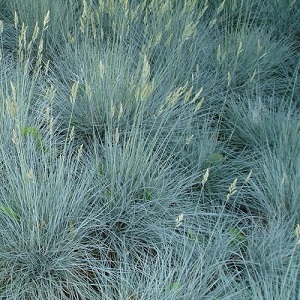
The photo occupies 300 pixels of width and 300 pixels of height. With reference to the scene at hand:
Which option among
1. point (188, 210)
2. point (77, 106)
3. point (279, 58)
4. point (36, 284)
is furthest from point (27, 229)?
point (279, 58)

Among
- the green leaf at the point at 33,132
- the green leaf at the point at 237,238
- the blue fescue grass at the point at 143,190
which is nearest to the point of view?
the blue fescue grass at the point at 143,190

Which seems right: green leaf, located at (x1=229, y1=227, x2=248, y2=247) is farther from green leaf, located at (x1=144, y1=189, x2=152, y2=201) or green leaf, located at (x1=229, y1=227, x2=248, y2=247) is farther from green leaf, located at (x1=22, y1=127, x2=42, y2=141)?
green leaf, located at (x1=22, y1=127, x2=42, y2=141)

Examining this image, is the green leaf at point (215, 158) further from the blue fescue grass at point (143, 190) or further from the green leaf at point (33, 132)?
the green leaf at point (33, 132)

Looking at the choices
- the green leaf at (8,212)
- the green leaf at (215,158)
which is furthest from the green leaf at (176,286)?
the green leaf at (215,158)

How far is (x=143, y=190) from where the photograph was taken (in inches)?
95.6

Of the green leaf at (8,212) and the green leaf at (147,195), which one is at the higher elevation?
the green leaf at (8,212)

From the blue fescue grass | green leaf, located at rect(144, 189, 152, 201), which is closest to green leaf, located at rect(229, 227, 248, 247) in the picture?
the blue fescue grass

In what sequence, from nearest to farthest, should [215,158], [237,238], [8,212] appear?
[8,212] < [237,238] < [215,158]

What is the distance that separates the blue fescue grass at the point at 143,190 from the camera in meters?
1.99

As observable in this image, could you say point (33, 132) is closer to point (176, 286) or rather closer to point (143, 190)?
point (143, 190)

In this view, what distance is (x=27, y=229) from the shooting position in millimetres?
2033

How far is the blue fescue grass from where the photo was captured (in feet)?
6.53

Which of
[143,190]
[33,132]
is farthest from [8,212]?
[143,190]

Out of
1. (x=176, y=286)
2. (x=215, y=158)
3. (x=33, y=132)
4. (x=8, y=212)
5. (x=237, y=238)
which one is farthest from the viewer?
(x=215, y=158)
